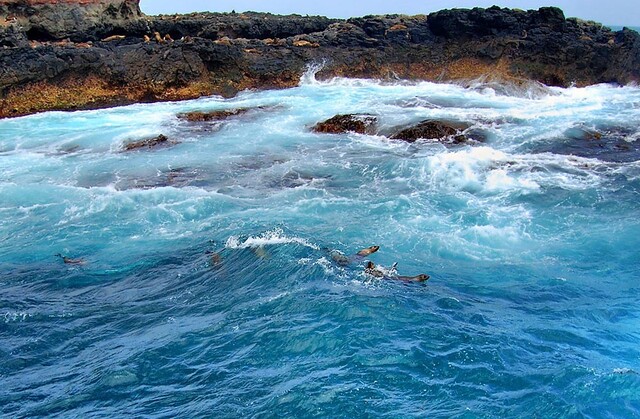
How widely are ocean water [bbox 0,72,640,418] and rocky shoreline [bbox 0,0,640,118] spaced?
711cm

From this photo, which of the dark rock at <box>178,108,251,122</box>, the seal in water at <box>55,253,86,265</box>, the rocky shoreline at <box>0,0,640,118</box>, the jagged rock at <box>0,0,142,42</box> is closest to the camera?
the seal in water at <box>55,253,86,265</box>

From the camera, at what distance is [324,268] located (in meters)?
10.2

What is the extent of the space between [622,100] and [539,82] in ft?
12.8

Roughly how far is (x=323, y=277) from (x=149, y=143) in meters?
11.9

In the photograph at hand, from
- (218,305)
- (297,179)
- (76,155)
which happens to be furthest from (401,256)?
(76,155)

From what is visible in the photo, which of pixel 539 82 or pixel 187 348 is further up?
pixel 539 82

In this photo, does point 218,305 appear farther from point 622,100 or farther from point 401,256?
point 622,100

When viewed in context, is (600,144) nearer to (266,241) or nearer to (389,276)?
(389,276)

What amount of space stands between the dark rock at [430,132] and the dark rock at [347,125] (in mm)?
1422

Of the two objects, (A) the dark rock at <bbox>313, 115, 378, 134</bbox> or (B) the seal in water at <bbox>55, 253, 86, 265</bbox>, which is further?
(A) the dark rock at <bbox>313, 115, 378, 134</bbox>

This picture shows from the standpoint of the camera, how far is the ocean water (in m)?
7.29

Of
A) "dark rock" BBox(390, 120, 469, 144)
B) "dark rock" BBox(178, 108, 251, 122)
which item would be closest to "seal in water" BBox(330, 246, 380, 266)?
"dark rock" BBox(390, 120, 469, 144)

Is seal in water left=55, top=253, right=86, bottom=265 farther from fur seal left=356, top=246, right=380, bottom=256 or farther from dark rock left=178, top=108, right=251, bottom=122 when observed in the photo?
dark rock left=178, top=108, right=251, bottom=122

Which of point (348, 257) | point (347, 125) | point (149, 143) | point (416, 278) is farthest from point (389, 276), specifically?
point (149, 143)
